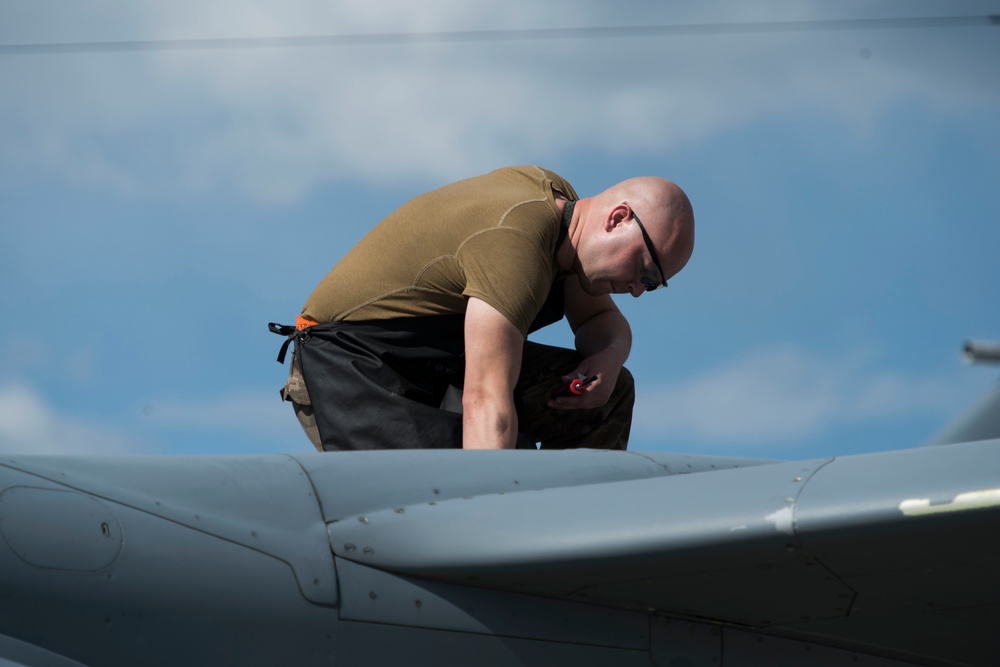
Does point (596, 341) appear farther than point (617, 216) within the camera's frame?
Yes

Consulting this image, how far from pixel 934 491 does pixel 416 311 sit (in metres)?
2.07

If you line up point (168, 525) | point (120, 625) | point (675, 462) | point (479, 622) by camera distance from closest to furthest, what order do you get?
point (120, 625) → point (168, 525) → point (479, 622) → point (675, 462)

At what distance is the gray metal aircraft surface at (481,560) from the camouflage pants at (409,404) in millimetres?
840

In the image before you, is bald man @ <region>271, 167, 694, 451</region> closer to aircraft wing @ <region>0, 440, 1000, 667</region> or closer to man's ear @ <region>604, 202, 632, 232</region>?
man's ear @ <region>604, 202, 632, 232</region>

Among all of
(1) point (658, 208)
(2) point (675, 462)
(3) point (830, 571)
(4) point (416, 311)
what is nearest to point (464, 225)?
(4) point (416, 311)

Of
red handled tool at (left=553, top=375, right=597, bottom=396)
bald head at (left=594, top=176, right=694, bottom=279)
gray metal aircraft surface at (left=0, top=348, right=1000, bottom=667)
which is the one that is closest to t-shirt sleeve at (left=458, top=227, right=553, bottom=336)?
bald head at (left=594, top=176, right=694, bottom=279)

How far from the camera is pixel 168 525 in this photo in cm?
266

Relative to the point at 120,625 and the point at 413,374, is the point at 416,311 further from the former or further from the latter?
the point at 120,625

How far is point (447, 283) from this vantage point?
13.4 ft

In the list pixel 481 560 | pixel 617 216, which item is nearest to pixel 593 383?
pixel 617 216

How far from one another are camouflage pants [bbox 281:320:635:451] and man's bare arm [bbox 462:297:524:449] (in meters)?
0.36

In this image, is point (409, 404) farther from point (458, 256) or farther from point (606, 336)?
point (606, 336)

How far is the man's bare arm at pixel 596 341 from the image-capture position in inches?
176

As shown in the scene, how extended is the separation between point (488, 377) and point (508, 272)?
0.36 m
